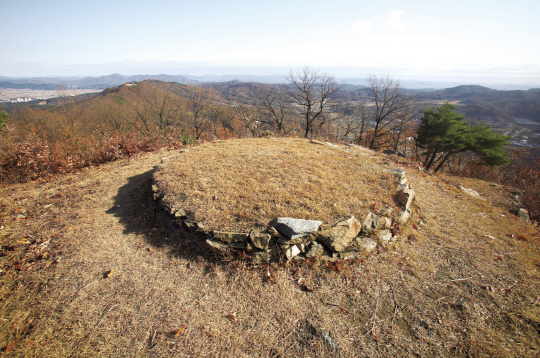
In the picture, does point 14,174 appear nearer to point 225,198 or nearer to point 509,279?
point 225,198

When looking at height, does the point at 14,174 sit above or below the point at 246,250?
above

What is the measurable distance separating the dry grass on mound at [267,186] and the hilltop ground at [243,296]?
1047mm

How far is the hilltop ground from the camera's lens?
326 cm

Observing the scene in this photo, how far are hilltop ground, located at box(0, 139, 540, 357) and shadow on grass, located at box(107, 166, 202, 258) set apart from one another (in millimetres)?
44

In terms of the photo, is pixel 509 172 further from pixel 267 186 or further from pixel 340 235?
pixel 267 186

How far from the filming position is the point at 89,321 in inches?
136

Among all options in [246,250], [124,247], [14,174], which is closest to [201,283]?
[246,250]

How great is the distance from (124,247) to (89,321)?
1.84 metres

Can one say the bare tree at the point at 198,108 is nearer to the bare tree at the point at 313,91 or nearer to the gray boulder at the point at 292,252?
the bare tree at the point at 313,91

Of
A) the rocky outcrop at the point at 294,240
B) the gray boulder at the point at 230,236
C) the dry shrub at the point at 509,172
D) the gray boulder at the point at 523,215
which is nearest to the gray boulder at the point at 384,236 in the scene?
the rocky outcrop at the point at 294,240

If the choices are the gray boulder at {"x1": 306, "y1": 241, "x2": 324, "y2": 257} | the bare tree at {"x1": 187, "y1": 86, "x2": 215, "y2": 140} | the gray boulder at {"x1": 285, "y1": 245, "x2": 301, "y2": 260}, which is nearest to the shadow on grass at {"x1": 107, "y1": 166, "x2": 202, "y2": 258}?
the gray boulder at {"x1": 285, "y1": 245, "x2": 301, "y2": 260}

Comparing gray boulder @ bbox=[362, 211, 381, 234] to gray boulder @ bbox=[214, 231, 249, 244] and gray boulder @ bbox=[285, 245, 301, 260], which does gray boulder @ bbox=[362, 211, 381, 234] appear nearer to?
gray boulder @ bbox=[285, 245, 301, 260]

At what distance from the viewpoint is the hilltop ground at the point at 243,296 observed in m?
3.26

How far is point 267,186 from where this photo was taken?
6.00m
